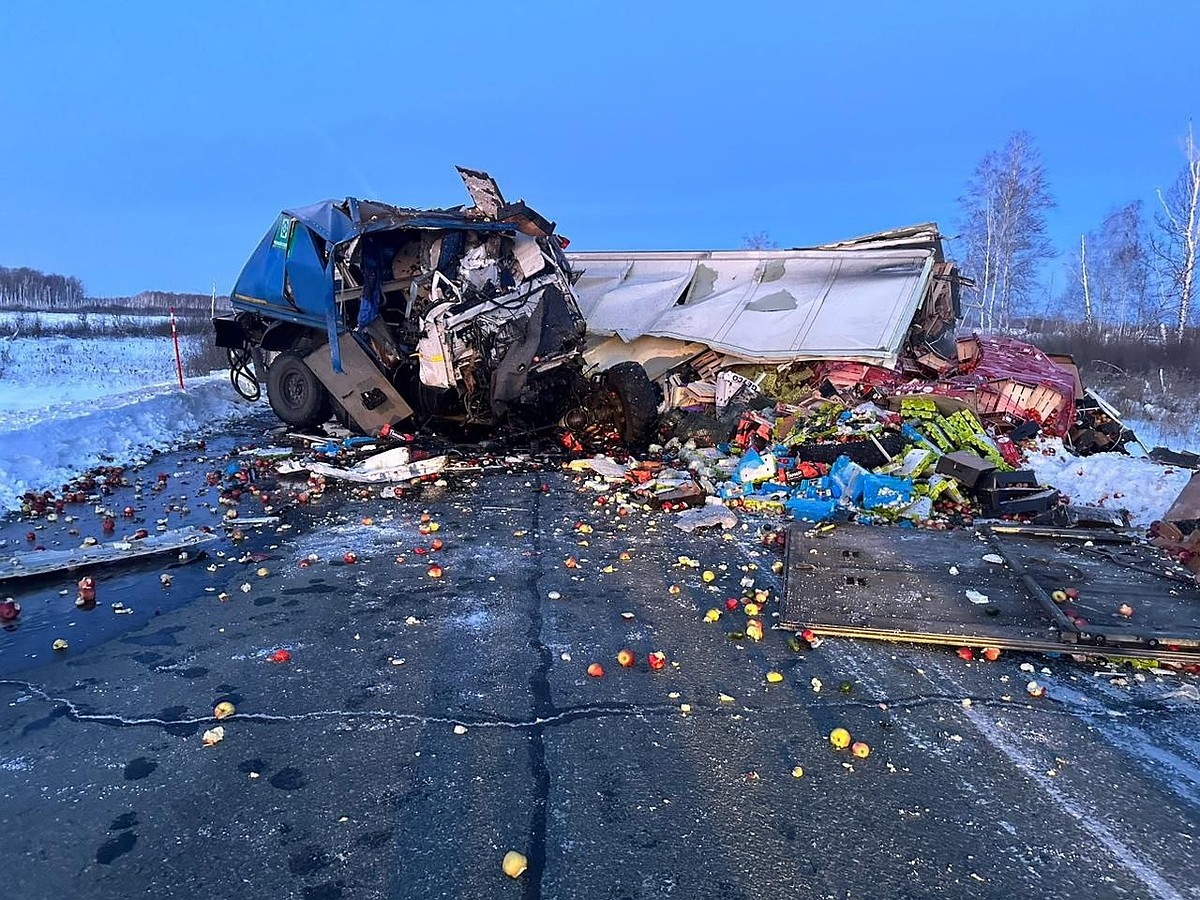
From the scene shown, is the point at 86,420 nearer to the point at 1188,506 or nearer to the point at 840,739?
the point at 840,739

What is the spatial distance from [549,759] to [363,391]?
26.4ft

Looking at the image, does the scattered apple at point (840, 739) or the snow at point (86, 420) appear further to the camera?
the snow at point (86, 420)

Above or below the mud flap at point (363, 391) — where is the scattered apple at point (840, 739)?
below

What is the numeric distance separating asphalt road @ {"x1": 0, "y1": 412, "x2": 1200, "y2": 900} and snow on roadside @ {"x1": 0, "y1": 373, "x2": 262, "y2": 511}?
3585mm

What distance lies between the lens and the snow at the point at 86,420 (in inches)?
307

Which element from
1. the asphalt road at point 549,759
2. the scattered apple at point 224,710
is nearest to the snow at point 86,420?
the asphalt road at point 549,759

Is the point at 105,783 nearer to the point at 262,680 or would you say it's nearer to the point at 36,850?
the point at 36,850

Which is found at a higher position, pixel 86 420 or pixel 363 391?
pixel 363 391

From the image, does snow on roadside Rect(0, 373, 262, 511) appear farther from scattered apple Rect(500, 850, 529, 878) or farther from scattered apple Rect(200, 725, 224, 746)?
scattered apple Rect(500, 850, 529, 878)

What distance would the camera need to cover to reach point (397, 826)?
259 centimetres

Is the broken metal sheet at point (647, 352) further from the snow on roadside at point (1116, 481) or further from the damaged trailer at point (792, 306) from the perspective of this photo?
the snow on roadside at point (1116, 481)

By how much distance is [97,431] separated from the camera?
31.1ft

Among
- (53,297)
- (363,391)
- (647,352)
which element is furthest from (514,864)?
(53,297)

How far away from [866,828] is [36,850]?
281 cm
